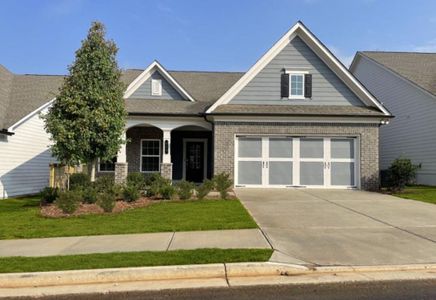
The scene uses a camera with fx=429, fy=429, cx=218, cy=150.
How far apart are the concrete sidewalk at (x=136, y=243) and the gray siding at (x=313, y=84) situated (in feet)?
36.6

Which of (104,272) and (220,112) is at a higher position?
(220,112)

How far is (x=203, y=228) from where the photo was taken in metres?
9.77

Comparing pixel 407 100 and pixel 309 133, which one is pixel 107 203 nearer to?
pixel 309 133

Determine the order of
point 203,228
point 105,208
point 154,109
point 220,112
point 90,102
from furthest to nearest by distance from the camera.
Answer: point 154,109 < point 220,112 < point 90,102 < point 105,208 < point 203,228

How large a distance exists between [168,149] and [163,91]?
3613 mm

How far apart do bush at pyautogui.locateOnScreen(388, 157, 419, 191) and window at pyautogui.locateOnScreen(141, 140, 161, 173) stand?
11228 mm

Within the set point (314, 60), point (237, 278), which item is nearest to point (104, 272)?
point (237, 278)

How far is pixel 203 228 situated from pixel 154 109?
11.4 metres

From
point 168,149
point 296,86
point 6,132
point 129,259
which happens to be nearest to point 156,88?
point 168,149

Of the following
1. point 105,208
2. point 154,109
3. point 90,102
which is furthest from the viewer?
point 154,109

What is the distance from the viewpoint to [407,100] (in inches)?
934

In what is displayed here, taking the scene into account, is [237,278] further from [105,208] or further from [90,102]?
[90,102]

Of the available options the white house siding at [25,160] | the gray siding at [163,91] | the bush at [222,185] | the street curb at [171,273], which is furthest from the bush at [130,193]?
the gray siding at [163,91]

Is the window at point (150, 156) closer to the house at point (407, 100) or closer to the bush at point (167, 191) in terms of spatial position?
the bush at point (167, 191)
